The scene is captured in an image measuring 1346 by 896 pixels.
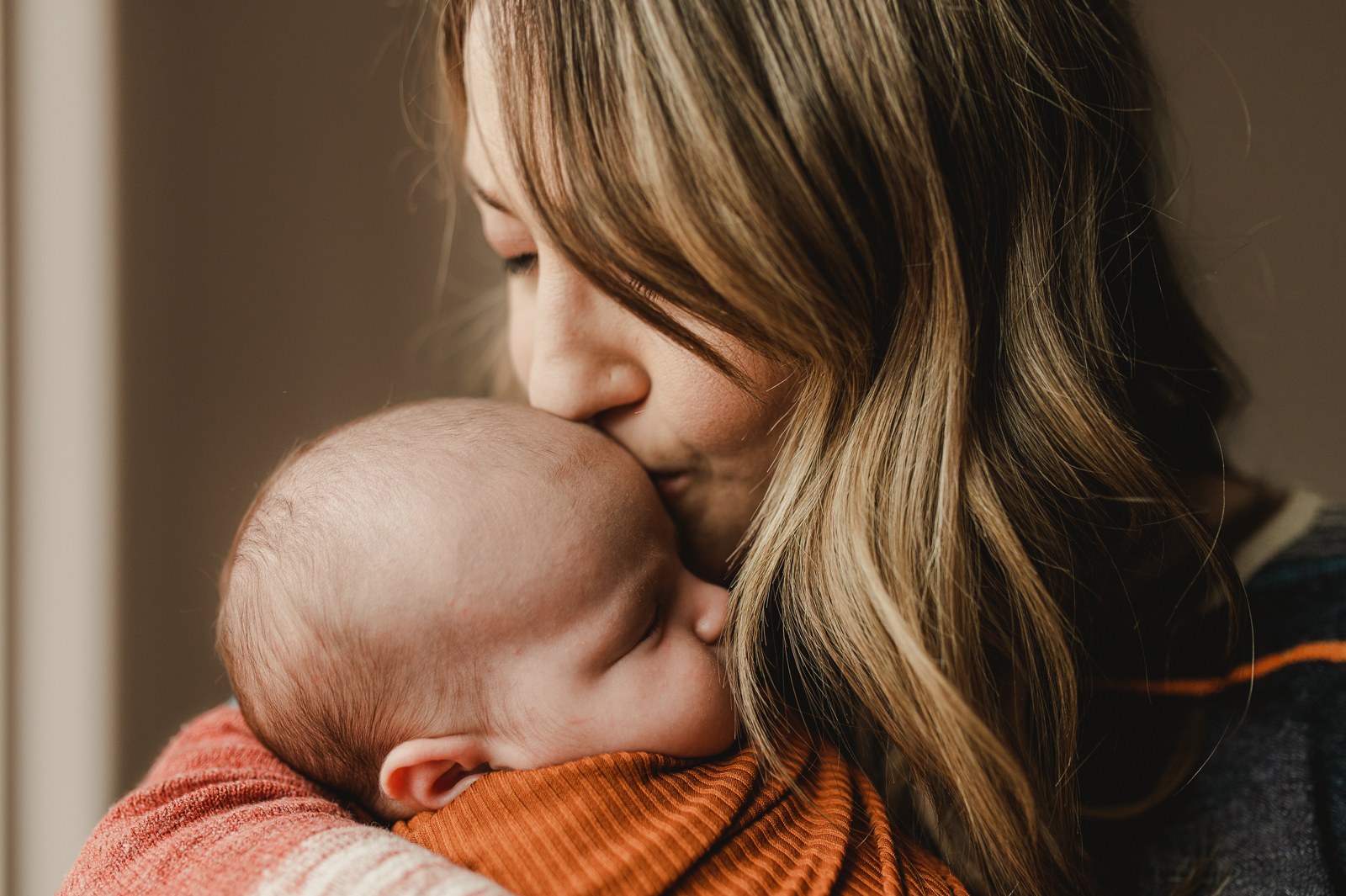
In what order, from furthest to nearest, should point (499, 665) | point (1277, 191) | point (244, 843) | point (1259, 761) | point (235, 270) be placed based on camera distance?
point (1277, 191) → point (235, 270) → point (1259, 761) → point (499, 665) → point (244, 843)

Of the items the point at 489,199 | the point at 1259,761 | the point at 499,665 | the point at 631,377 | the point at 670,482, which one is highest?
the point at 489,199

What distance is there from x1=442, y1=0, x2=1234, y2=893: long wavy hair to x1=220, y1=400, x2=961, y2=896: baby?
0.07 meters

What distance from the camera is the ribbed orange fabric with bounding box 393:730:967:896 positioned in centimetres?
56

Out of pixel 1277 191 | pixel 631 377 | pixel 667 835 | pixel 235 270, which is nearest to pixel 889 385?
pixel 631 377

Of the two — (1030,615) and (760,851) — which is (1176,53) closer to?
(1030,615)

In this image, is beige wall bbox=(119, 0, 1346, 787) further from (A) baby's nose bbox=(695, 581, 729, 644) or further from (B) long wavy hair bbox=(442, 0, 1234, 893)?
(A) baby's nose bbox=(695, 581, 729, 644)

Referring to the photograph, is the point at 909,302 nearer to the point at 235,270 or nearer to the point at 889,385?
the point at 889,385

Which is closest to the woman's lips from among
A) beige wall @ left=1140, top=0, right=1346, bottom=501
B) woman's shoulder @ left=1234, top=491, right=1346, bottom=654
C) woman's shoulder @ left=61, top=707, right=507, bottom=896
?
woman's shoulder @ left=61, top=707, right=507, bottom=896

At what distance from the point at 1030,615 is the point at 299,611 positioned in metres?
0.63

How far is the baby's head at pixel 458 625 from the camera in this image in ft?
2.13

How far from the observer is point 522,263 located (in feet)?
2.79

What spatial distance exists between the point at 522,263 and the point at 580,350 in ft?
0.57

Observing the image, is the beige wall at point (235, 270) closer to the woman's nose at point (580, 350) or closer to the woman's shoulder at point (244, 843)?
the woman's shoulder at point (244, 843)

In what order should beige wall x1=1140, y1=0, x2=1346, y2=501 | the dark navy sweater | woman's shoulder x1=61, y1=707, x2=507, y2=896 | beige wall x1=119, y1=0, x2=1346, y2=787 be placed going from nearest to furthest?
woman's shoulder x1=61, y1=707, x2=507, y2=896 → the dark navy sweater → beige wall x1=119, y1=0, x2=1346, y2=787 → beige wall x1=1140, y1=0, x2=1346, y2=501
